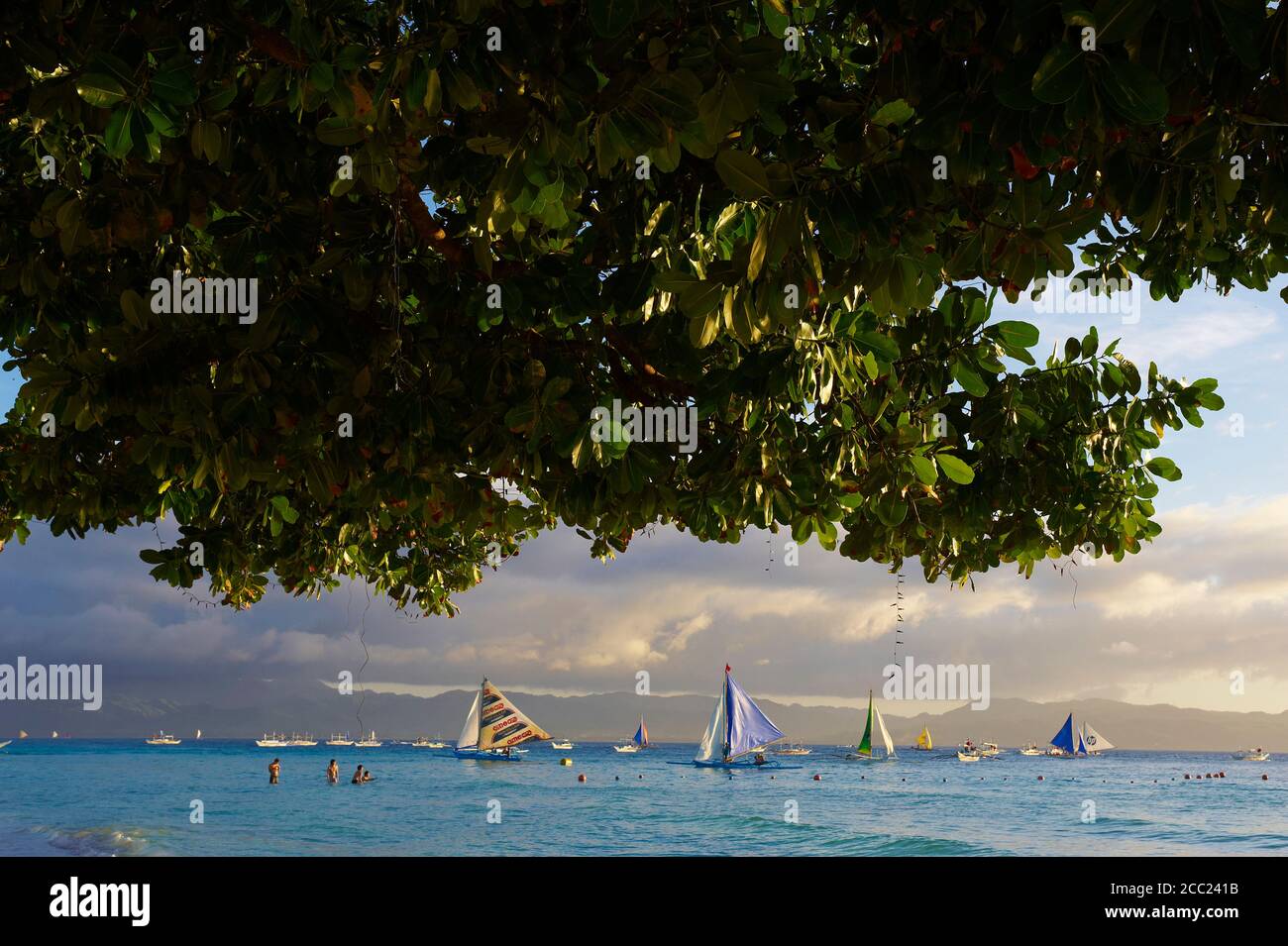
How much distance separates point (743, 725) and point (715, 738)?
155 inches

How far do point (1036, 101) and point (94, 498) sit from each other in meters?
7.82

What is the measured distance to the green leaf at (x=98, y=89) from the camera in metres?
4.00

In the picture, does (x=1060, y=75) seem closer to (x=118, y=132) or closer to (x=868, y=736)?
(x=118, y=132)

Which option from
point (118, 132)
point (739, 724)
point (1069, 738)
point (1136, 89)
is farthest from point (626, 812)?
point (1069, 738)

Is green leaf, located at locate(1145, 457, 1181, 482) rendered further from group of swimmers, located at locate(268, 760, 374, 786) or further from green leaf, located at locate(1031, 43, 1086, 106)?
group of swimmers, located at locate(268, 760, 374, 786)

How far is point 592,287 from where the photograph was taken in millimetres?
5578

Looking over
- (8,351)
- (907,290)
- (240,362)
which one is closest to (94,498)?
(8,351)

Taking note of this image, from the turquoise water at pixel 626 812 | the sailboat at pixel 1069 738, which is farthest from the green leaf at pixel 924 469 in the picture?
the sailboat at pixel 1069 738

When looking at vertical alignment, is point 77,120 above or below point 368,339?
above

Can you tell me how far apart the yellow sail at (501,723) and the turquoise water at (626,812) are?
2.74 meters

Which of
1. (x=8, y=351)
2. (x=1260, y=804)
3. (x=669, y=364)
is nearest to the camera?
(x=669, y=364)

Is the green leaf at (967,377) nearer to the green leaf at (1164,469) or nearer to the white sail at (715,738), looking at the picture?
the green leaf at (1164,469)

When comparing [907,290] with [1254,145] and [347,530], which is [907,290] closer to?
[1254,145]

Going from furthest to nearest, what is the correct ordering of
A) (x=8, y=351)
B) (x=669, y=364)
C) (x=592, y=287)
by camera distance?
(x=8, y=351), (x=669, y=364), (x=592, y=287)
